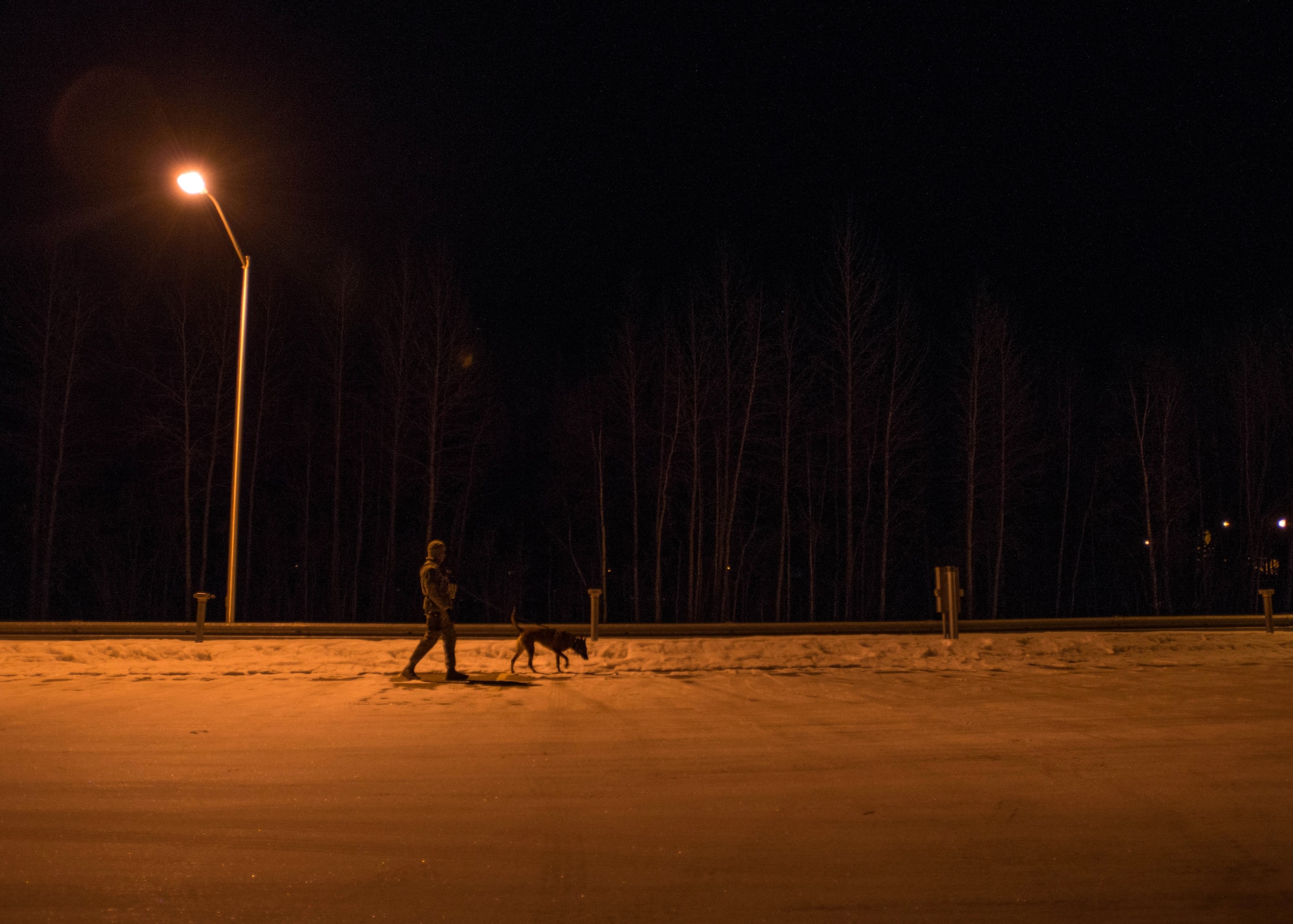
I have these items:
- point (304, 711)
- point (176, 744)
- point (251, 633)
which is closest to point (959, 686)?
point (304, 711)

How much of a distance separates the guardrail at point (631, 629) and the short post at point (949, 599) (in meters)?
2.20

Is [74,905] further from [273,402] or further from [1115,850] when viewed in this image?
[273,402]

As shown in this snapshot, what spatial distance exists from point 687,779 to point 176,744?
14.5 feet

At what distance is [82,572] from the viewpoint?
37.7 m

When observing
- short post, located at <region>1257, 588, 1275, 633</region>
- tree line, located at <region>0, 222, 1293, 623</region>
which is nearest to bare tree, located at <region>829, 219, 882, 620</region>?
tree line, located at <region>0, 222, 1293, 623</region>

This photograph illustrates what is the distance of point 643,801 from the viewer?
602 cm

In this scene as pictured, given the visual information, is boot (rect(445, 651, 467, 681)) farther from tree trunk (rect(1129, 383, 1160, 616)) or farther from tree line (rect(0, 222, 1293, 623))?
tree trunk (rect(1129, 383, 1160, 616))

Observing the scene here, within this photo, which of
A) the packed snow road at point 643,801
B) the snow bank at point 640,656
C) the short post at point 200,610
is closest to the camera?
the packed snow road at point 643,801

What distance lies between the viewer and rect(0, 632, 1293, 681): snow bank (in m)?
12.6

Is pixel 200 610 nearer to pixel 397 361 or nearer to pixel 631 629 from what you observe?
pixel 631 629

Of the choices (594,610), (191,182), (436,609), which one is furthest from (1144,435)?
(191,182)

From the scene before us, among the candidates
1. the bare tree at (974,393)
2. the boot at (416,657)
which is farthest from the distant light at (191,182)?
the bare tree at (974,393)

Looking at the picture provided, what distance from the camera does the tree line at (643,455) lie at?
31.2m

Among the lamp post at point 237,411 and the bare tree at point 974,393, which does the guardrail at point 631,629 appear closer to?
the lamp post at point 237,411
